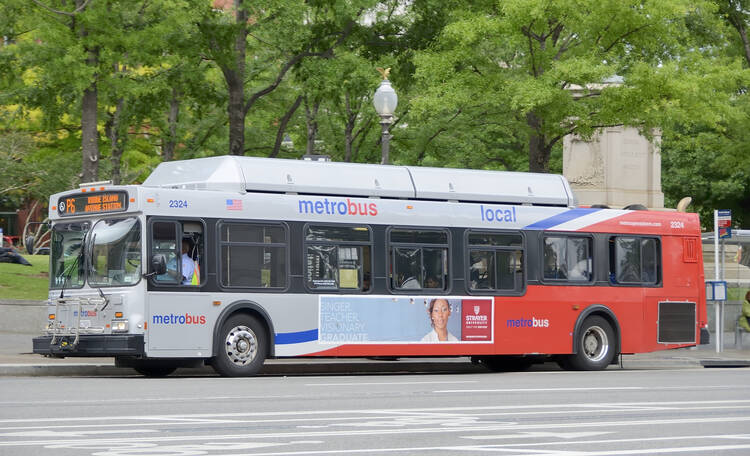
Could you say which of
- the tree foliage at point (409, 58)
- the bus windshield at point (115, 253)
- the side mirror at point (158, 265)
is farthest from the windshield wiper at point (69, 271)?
the tree foliage at point (409, 58)

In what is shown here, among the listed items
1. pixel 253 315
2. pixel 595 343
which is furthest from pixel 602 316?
pixel 253 315

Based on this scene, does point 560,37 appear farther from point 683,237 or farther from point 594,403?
point 594,403

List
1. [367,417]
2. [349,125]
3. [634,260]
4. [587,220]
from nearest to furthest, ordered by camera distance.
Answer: [367,417] < [587,220] < [634,260] < [349,125]

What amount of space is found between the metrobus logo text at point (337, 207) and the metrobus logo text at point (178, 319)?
8.15 feet

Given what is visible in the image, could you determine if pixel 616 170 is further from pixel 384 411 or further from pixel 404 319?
pixel 384 411

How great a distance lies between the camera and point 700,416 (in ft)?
41.4

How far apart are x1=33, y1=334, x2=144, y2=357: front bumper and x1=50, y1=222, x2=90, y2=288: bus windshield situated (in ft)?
3.01

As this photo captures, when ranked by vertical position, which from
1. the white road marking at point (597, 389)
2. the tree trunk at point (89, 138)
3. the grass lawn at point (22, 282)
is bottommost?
the white road marking at point (597, 389)

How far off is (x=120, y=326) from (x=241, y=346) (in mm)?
1927

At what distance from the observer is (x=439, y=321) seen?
22.0 m

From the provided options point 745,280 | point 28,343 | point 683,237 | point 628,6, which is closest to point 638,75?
point 628,6

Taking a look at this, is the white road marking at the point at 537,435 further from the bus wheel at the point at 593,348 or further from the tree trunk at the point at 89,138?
the tree trunk at the point at 89,138

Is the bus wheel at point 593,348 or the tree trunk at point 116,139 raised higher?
the tree trunk at point 116,139

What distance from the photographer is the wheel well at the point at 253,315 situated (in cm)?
1960
